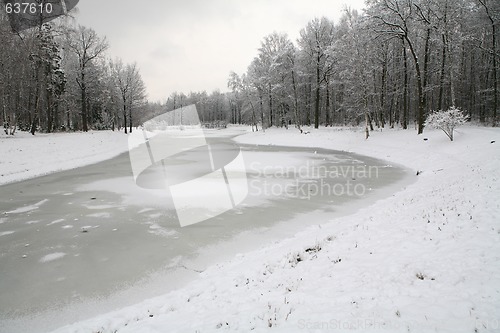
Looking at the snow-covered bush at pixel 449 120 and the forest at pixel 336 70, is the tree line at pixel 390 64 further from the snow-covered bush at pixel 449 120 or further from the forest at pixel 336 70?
the snow-covered bush at pixel 449 120

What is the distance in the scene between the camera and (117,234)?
28.4ft

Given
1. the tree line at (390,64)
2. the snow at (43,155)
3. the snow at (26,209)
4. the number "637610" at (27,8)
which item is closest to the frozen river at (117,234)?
the snow at (26,209)

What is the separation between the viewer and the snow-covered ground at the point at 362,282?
4.18 meters

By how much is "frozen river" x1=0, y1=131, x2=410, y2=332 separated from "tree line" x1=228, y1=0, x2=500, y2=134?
17364 mm

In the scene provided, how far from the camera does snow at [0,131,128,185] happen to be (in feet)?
59.9

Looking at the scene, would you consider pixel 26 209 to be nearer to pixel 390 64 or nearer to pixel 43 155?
pixel 43 155

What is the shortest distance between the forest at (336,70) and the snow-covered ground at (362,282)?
2099 centimetres

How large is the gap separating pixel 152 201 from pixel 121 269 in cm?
570

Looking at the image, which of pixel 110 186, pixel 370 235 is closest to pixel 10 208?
pixel 110 186

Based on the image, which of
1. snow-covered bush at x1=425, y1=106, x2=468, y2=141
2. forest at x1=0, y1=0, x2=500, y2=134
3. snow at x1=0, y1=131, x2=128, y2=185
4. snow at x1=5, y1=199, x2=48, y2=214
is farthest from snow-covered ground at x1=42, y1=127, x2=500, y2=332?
forest at x1=0, y1=0, x2=500, y2=134

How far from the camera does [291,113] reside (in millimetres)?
56156

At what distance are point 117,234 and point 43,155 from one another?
1828 cm

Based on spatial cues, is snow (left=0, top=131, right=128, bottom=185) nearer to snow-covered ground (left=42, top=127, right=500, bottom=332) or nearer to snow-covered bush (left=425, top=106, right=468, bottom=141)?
snow-covered ground (left=42, top=127, right=500, bottom=332)

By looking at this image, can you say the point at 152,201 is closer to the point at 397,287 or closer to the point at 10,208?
the point at 10,208
